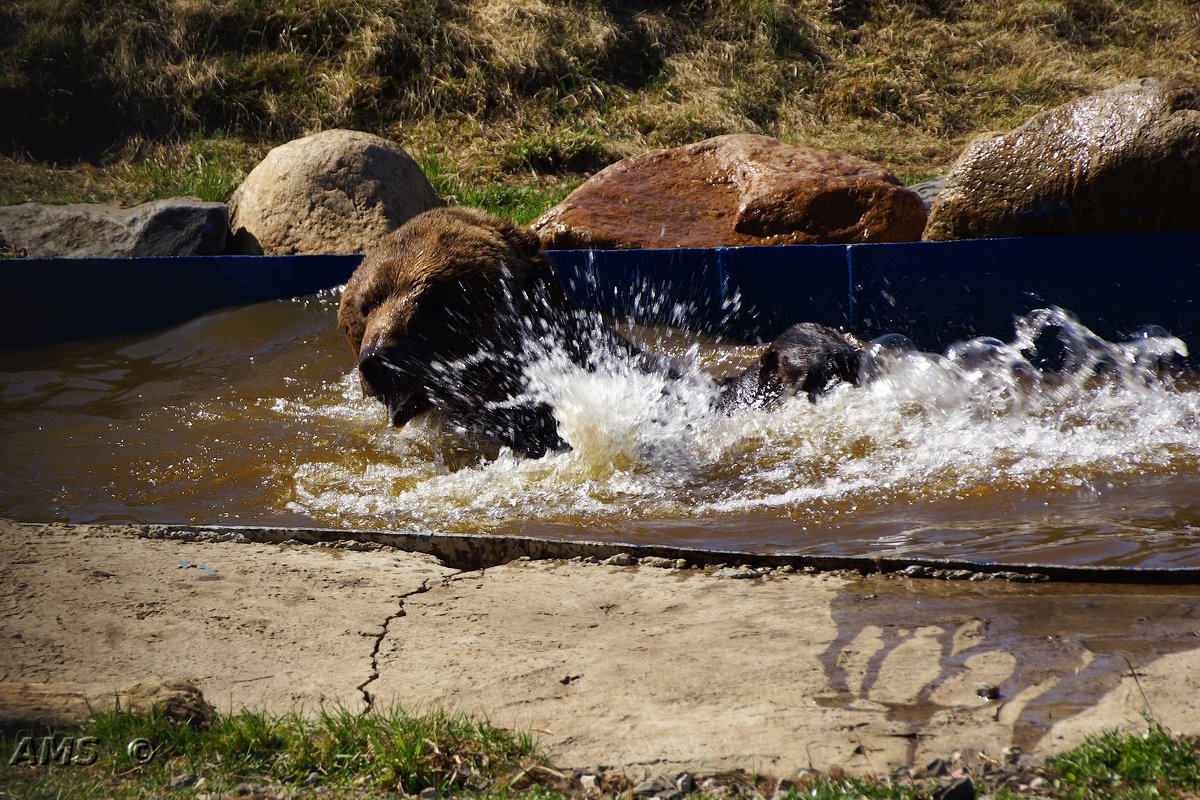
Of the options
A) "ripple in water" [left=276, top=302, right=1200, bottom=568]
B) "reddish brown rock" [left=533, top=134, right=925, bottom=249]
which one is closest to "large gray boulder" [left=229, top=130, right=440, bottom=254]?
"reddish brown rock" [left=533, top=134, right=925, bottom=249]

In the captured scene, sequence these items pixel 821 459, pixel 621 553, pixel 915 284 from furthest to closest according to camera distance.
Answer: pixel 915 284, pixel 821 459, pixel 621 553

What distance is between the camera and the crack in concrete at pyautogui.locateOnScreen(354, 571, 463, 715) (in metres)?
2.73

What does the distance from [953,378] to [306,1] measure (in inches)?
463

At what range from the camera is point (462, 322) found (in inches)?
189

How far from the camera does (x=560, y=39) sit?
1505 centimetres

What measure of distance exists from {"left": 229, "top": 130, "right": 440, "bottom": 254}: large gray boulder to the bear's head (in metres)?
3.75

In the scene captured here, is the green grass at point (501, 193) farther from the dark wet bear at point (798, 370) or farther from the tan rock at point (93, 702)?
the tan rock at point (93, 702)

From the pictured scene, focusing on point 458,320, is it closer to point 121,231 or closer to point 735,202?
point 735,202

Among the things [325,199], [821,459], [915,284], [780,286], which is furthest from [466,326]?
[325,199]

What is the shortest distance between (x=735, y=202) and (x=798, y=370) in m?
2.91

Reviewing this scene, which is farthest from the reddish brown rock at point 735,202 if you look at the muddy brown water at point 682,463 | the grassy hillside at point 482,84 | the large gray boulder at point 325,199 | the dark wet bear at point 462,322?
the grassy hillside at point 482,84

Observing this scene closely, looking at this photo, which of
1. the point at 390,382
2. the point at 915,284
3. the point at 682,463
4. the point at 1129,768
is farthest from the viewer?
the point at 915,284

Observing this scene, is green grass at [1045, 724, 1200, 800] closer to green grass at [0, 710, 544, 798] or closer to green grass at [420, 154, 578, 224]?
green grass at [0, 710, 544, 798]

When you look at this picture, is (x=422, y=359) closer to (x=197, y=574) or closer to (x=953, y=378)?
(x=197, y=574)
